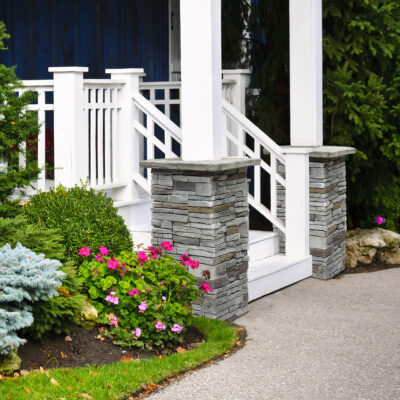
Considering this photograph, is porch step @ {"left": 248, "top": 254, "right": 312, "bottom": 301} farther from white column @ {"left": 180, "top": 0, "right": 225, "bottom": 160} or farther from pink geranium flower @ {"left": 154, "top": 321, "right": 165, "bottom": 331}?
pink geranium flower @ {"left": 154, "top": 321, "right": 165, "bottom": 331}

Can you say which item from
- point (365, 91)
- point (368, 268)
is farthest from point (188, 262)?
point (365, 91)

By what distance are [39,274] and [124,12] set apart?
18.2 ft

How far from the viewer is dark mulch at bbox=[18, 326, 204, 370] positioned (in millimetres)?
4953

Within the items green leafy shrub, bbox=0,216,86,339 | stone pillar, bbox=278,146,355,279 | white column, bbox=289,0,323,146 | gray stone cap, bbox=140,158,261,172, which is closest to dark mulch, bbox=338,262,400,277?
stone pillar, bbox=278,146,355,279

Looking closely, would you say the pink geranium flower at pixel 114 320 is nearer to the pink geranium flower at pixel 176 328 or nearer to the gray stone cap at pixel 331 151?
the pink geranium flower at pixel 176 328

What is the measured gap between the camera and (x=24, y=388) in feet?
14.6

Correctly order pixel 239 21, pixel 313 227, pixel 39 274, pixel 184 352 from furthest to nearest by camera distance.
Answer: pixel 239 21, pixel 313 227, pixel 184 352, pixel 39 274

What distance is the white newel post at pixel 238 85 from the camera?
367 inches

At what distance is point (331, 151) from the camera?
8.14 m

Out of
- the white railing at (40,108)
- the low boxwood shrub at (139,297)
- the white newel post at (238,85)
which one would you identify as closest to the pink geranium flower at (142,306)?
the low boxwood shrub at (139,297)

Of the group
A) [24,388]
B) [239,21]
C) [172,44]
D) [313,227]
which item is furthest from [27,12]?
[24,388]

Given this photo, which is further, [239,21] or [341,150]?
[239,21]

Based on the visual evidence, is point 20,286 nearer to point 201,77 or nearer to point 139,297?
point 139,297

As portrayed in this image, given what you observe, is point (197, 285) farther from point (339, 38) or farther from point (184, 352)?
point (339, 38)
